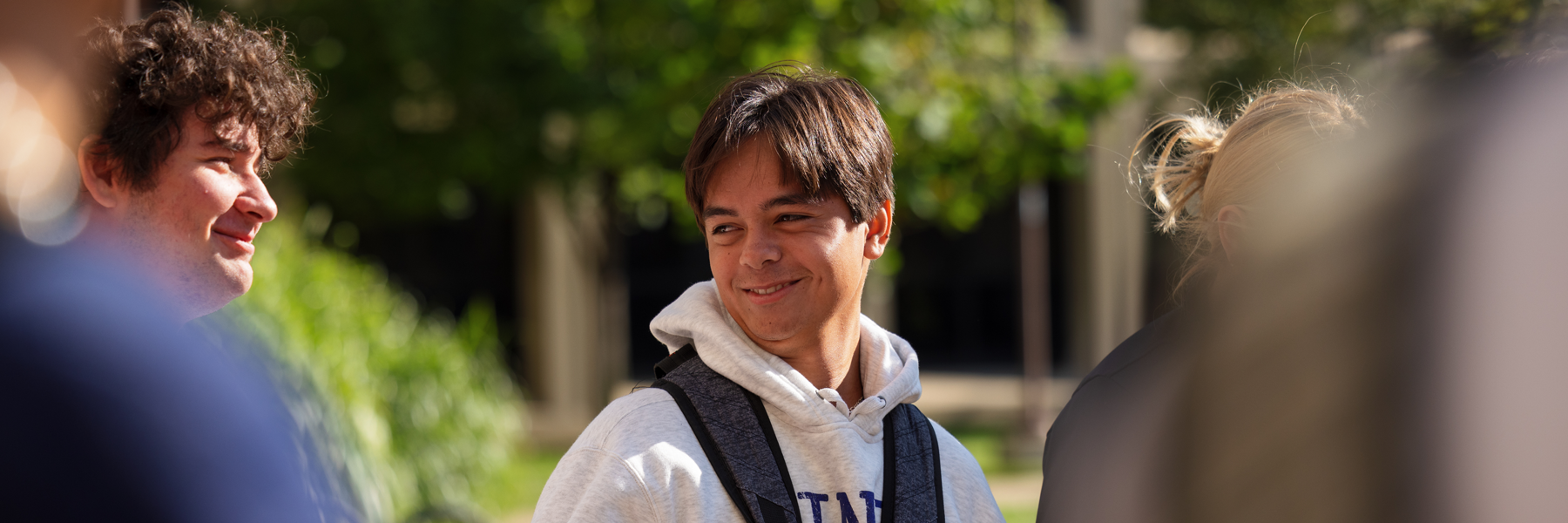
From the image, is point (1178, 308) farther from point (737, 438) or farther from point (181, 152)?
point (181, 152)

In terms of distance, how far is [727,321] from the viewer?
71.9 inches

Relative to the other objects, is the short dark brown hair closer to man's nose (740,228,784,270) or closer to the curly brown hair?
man's nose (740,228,784,270)

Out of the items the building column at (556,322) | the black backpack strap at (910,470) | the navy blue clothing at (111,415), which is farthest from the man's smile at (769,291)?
the building column at (556,322)

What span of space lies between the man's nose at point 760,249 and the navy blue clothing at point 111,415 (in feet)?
2.62

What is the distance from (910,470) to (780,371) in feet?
0.80

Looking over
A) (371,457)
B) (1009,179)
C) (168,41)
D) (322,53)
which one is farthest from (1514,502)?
(322,53)

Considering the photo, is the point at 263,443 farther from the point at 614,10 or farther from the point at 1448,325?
the point at 614,10

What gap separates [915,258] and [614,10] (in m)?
6.98

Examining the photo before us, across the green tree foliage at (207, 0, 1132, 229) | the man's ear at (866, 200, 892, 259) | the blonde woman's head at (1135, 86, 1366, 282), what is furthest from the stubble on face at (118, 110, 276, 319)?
the green tree foliage at (207, 0, 1132, 229)

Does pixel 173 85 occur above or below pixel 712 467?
above

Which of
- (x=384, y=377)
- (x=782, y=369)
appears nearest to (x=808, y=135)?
(x=782, y=369)

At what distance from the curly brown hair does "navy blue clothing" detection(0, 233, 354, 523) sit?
0.42 metres

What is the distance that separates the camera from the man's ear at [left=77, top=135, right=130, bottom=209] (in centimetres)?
140

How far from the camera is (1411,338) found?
91 cm
